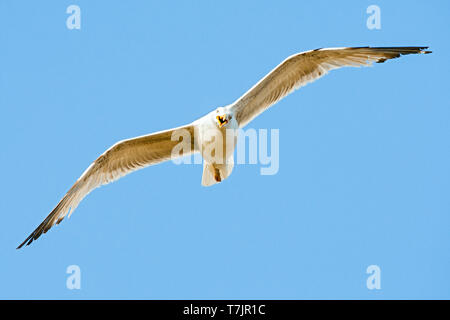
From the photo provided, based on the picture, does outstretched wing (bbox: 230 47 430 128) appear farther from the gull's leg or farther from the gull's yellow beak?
the gull's leg

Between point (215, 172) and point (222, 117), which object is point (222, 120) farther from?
point (215, 172)

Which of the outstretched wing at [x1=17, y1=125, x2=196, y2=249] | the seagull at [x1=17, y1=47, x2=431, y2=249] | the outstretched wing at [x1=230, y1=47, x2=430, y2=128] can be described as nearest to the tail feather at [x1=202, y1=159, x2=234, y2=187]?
the seagull at [x1=17, y1=47, x2=431, y2=249]

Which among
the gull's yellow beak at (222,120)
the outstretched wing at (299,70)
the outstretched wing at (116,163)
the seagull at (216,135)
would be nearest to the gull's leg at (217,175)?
the seagull at (216,135)

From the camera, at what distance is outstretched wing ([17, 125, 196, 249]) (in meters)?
8.14

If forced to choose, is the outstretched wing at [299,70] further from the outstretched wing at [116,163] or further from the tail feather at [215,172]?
the outstretched wing at [116,163]

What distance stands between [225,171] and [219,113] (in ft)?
2.70

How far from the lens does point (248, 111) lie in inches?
321

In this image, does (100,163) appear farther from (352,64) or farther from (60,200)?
(352,64)

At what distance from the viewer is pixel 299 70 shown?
26.5 ft

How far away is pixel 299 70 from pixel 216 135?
4.50 feet

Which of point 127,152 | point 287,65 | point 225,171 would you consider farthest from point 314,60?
point 127,152

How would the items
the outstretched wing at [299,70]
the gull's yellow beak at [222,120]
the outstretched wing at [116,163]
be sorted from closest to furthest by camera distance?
1. the gull's yellow beak at [222,120]
2. the outstretched wing at [299,70]
3. the outstretched wing at [116,163]

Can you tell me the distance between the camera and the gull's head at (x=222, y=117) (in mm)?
7430

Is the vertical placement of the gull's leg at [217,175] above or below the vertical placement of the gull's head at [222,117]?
below
